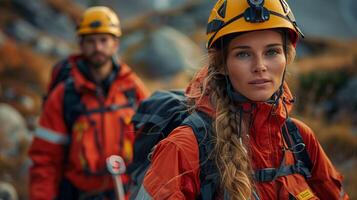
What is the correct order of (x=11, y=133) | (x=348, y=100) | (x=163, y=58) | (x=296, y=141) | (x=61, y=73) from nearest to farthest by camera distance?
1. (x=296, y=141)
2. (x=61, y=73)
3. (x=348, y=100)
4. (x=11, y=133)
5. (x=163, y=58)

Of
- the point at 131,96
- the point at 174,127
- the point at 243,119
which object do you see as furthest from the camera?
the point at 131,96

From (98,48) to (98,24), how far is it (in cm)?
37

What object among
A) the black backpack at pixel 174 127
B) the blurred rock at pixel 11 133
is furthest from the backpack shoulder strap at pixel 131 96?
the blurred rock at pixel 11 133

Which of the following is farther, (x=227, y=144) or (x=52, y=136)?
(x=52, y=136)

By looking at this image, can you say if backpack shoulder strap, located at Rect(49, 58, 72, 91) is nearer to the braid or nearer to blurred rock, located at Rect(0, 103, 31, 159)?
the braid

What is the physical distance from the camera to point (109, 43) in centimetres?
581

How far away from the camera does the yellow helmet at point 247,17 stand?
268cm

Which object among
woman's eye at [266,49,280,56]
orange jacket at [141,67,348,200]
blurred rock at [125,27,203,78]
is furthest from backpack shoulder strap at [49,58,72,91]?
blurred rock at [125,27,203,78]

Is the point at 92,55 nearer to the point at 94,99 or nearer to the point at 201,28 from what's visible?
the point at 94,99

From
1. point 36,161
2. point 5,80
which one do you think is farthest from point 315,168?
point 5,80

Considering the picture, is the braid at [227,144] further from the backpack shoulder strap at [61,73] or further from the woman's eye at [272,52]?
the backpack shoulder strap at [61,73]

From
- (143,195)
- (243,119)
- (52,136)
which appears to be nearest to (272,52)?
(243,119)

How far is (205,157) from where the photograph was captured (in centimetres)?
262

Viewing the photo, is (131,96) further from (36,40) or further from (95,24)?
(36,40)
